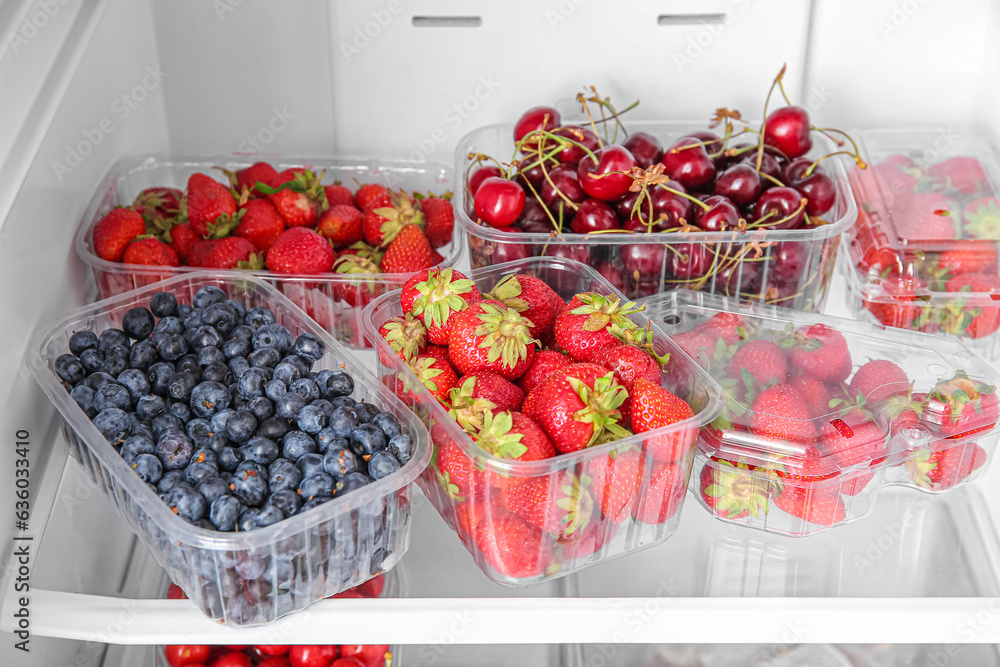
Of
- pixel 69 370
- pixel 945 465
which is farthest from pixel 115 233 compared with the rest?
pixel 945 465

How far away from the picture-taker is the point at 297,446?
2.72ft

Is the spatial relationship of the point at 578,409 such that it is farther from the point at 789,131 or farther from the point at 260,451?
the point at 789,131

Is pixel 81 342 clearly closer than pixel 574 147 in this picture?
Yes

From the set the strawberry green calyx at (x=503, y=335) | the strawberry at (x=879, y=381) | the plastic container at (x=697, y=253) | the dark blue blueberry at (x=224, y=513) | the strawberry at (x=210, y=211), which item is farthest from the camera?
the strawberry at (x=210, y=211)

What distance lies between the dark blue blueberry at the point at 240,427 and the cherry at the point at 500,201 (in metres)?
0.43

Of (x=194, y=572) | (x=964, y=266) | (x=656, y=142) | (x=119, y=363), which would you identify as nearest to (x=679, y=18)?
(x=656, y=142)

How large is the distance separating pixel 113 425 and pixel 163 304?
0.71 ft

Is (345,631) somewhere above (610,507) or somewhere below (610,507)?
below

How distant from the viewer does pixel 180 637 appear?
0.86 metres

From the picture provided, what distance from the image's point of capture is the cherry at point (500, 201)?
3.70 ft

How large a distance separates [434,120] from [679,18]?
1.39 feet

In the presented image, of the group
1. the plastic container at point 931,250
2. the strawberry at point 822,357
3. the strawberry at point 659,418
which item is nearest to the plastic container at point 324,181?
the strawberry at point 659,418

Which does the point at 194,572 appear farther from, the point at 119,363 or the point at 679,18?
the point at 679,18

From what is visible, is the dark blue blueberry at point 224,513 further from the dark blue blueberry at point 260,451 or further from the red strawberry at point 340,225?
the red strawberry at point 340,225
